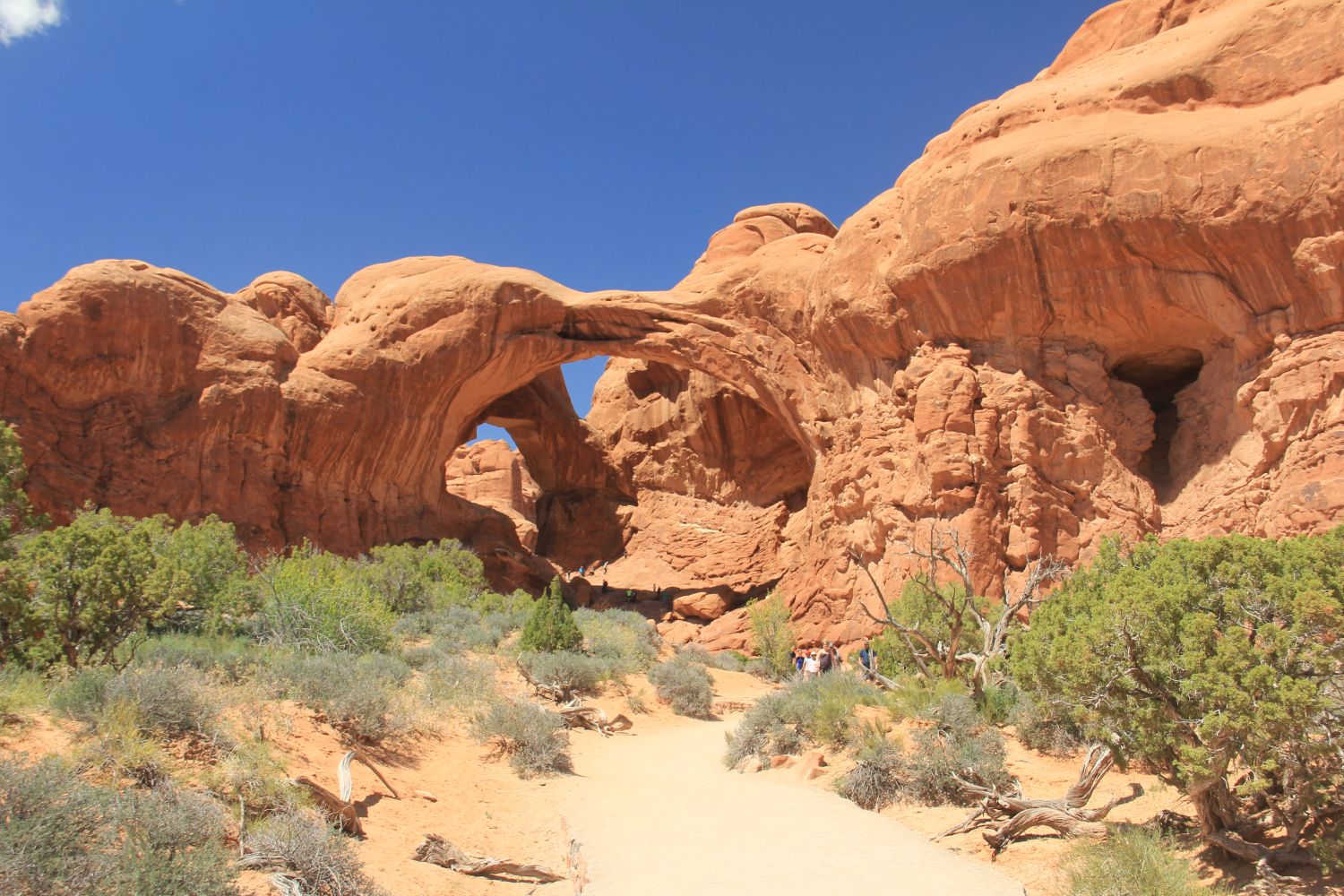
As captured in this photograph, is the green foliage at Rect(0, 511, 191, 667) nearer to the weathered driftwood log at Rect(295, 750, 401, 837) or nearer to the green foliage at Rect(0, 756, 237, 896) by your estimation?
the weathered driftwood log at Rect(295, 750, 401, 837)

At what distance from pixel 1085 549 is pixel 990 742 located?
29.9ft

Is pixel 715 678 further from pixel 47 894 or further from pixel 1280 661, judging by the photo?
pixel 47 894

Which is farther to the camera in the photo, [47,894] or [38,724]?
[38,724]

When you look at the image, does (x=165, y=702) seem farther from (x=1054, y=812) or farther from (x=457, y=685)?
(x=1054, y=812)

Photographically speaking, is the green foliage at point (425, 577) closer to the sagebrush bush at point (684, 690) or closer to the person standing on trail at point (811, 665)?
the sagebrush bush at point (684, 690)

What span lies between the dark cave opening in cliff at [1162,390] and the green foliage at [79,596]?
54.9 feet

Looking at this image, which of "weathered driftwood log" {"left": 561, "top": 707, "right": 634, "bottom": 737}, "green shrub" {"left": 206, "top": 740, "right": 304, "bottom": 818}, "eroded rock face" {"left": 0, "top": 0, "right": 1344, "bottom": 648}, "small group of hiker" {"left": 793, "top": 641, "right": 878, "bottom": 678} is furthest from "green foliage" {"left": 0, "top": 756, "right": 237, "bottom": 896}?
"eroded rock face" {"left": 0, "top": 0, "right": 1344, "bottom": 648}

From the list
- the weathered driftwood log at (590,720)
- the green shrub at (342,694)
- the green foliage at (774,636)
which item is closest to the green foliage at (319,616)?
the green shrub at (342,694)

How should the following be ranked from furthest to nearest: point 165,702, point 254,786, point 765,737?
point 765,737 → point 165,702 → point 254,786

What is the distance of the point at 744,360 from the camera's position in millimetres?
23406

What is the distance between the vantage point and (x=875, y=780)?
8.32 m

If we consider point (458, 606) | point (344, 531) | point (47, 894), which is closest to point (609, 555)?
point (344, 531)

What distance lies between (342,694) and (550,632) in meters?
6.66

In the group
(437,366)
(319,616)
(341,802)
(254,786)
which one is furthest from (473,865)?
(437,366)
